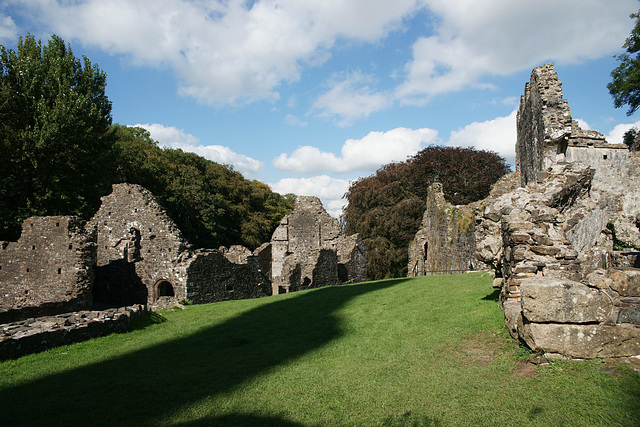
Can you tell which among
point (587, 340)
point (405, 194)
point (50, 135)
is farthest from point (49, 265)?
point (405, 194)

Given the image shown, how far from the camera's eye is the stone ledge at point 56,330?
739 cm

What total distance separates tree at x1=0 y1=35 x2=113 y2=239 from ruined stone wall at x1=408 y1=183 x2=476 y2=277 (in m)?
18.3

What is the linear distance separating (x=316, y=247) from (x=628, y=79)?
64.9 ft

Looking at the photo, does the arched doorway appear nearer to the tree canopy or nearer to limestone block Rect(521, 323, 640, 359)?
the tree canopy

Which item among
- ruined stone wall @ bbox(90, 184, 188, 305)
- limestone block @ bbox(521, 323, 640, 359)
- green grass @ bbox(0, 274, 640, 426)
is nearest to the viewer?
green grass @ bbox(0, 274, 640, 426)

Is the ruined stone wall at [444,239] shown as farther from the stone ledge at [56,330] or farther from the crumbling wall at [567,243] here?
the stone ledge at [56,330]

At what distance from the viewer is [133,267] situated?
662 inches

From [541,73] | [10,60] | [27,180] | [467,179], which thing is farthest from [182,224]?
[541,73]

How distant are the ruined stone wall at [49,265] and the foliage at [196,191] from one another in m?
13.1

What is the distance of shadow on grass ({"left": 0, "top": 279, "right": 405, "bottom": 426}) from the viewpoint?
4.71 metres

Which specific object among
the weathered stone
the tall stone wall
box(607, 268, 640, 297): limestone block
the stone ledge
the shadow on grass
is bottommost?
the shadow on grass

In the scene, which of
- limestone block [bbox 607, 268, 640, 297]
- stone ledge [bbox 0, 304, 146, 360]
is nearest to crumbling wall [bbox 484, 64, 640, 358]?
limestone block [bbox 607, 268, 640, 297]

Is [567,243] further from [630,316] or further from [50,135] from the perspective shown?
[50,135]

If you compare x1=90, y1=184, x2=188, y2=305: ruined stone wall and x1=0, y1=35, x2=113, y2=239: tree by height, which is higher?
x1=0, y1=35, x2=113, y2=239: tree
